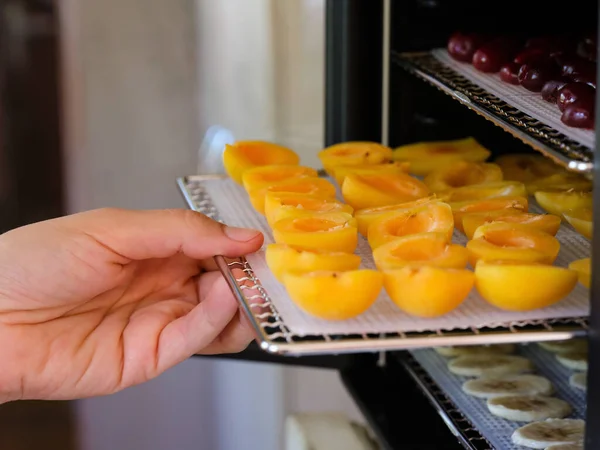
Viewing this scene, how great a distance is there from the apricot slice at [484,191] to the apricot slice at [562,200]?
27 mm

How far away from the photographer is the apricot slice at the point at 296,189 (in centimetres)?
109

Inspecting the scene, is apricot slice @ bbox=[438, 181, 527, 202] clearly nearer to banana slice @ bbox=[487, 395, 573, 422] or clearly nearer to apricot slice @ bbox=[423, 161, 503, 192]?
apricot slice @ bbox=[423, 161, 503, 192]

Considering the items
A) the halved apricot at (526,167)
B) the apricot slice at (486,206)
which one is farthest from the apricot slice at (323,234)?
the halved apricot at (526,167)

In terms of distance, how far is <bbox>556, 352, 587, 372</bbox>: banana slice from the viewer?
3.94ft

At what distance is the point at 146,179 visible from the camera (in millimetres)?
2812

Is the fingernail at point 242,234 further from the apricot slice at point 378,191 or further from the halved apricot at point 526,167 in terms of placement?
the halved apricot at point 526,167

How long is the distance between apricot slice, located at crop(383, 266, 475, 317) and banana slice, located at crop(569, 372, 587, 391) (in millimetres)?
407

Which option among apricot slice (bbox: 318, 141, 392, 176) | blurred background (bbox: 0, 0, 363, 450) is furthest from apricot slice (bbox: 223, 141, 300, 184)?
blurred background (bbox: 0, 0, 363, 450)

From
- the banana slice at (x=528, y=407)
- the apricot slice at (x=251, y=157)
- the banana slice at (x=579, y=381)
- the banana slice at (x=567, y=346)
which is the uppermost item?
the apricot slice at (x=251, y=157)

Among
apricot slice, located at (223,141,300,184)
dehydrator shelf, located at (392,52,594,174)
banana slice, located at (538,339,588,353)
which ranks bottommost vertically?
banana slice, located at (538,339,588,353)

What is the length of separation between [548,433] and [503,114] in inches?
13.9

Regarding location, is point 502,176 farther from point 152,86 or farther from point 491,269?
point 152,86

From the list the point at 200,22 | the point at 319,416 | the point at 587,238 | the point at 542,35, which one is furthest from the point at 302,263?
the point at 200,22

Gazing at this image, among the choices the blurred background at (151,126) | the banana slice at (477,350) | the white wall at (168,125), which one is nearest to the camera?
the banana slice at (477,350)
